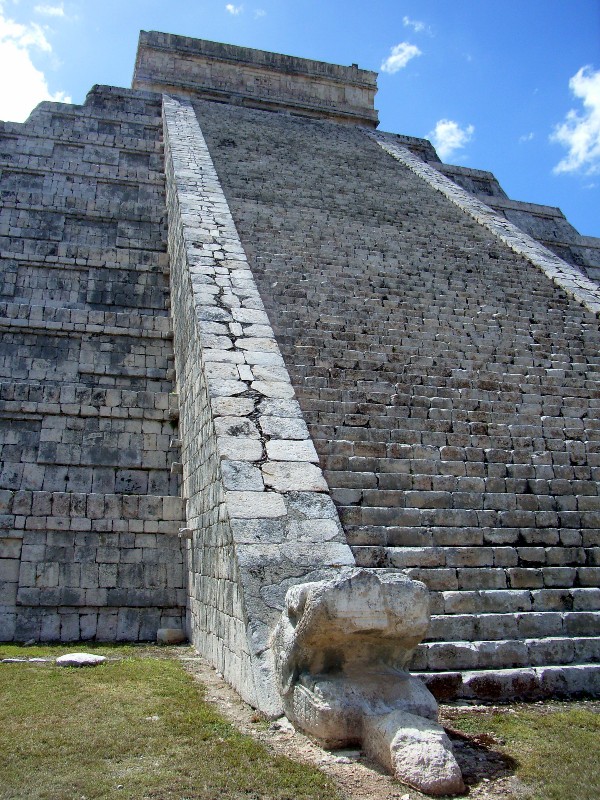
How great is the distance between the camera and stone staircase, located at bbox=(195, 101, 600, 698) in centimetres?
511

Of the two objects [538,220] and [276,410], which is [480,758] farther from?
[538,220]

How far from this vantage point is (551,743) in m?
3.64

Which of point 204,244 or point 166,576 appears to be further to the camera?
point 204,244

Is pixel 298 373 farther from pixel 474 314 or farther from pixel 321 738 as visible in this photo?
pixel 321 738

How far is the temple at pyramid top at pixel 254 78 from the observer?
21.4 m

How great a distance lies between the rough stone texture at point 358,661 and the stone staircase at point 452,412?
36.2 inches

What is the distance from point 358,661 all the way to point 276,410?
2737 mm

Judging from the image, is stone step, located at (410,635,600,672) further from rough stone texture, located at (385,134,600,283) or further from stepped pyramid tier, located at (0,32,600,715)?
rough stone texture, located at (385,134,600,283)

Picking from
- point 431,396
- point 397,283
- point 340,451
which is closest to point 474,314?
point 397,283

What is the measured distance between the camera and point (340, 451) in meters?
6.39

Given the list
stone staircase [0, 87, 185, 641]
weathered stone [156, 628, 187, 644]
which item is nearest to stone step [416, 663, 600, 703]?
weathered stone [156, 628, 187, 644]

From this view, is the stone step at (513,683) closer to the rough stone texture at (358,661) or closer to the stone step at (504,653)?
the stone step at (504,653)

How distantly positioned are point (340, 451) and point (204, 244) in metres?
4.27

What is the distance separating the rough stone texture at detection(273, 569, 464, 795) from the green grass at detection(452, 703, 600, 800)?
0.43 metres
